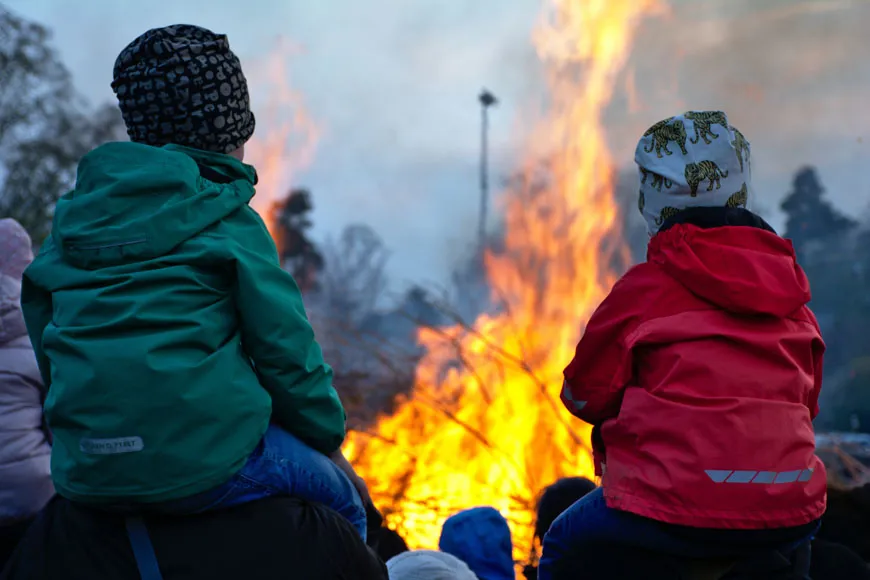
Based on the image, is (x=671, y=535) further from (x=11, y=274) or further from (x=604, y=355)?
(x=11, y=274)

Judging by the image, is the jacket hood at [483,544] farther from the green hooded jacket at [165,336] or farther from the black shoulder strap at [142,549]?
the black shoulder strap at [142,549]

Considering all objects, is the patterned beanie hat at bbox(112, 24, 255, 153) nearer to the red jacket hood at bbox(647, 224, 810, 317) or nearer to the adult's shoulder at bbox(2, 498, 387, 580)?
the adult's shoulder at bbox(2, 498, 387, 580)

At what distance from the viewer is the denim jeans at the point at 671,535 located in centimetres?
207

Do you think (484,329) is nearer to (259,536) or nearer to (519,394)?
(519,394)

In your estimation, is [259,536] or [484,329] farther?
[484,329]

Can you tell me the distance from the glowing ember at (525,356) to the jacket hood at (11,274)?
7.93ft

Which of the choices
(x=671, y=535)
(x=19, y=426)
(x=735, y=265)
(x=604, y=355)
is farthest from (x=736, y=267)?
(x=19, y=426)

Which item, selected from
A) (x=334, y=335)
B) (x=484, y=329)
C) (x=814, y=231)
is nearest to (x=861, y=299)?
(x=814, y=231)

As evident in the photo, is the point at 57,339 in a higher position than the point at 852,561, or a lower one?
higher

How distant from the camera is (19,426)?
327 centimetres

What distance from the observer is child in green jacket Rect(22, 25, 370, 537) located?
172 cm

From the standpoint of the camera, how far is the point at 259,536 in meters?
1.80

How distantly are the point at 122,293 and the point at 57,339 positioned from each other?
172 millimetres

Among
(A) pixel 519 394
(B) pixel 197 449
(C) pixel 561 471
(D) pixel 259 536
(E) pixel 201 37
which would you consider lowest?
(C) pixel 561 471
